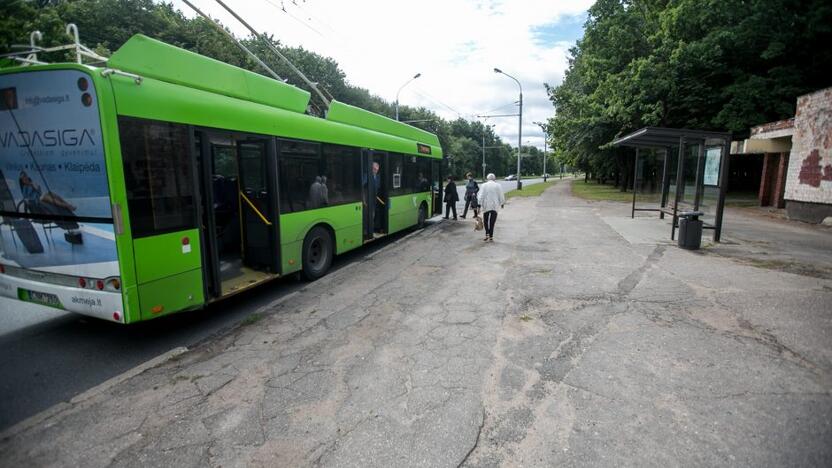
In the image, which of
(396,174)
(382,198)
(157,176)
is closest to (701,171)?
(396,174)

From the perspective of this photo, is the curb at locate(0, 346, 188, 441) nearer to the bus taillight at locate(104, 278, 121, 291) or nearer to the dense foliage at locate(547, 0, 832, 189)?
the bus taillight at locate(104, 278, 121, 291)

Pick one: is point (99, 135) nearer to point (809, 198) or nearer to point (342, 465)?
point (342, 465)

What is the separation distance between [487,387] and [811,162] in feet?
55.0

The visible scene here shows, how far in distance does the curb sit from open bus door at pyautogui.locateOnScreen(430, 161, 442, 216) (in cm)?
1021

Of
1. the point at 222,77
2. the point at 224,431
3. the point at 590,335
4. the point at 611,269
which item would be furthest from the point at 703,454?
the point at 222,77

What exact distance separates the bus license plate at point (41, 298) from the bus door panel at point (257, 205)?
2.50 metres

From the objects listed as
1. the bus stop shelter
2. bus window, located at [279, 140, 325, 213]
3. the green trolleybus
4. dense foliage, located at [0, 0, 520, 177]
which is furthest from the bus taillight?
dense foliage, located at [0, 0, 520, 177]

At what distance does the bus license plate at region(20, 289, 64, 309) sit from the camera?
14.1 ft

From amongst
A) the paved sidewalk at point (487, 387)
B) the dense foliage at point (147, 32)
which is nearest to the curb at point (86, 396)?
the paved sidewalk at point (487, 387)

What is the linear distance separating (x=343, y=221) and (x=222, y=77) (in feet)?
11.3

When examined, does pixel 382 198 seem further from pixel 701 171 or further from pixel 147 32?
pixel 147 32

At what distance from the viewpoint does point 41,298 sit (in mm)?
4391

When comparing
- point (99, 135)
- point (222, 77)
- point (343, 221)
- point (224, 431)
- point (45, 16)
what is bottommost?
point (224, 431)

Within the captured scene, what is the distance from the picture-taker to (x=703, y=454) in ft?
9.16
